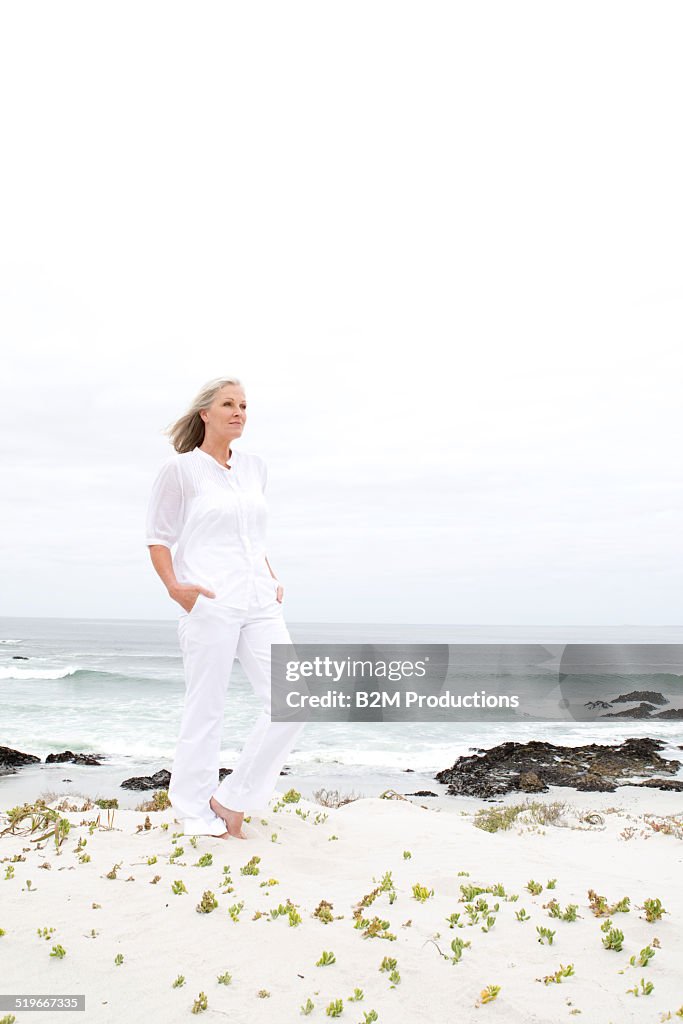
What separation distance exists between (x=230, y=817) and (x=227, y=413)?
9.08ft

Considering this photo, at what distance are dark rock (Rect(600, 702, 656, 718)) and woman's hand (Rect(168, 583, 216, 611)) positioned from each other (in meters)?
27.2

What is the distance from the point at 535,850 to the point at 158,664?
41.7 meters

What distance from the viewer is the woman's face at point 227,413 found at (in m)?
4.93

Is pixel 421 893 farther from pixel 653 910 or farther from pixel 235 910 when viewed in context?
pixel 653 910

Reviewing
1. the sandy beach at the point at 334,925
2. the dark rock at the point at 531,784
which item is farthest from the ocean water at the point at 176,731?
the sandy beach at the point at 334,925

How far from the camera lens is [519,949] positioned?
11.4ft

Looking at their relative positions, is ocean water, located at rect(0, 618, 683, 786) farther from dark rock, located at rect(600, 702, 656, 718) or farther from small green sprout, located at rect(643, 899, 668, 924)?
small green sprout, located at rect(643, 899, 668, 924)

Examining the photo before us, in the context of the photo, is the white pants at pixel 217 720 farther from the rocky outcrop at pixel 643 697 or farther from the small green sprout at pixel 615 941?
the rocky outcrop at pixel 643 697

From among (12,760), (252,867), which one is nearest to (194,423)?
(252,867)

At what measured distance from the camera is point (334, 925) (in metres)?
3.71

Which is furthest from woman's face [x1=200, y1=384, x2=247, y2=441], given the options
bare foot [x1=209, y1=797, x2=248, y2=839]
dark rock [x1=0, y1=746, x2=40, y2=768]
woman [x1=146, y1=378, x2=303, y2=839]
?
dark rock [x1=0, y1=746, x2=40, y2=768]

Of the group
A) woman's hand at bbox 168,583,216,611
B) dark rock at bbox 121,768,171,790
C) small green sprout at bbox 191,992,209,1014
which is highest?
woman's hand at bbox 168,583,216,611

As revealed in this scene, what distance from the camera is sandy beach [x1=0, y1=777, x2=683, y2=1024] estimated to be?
299 cm

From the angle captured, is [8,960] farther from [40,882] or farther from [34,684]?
[34,684]
